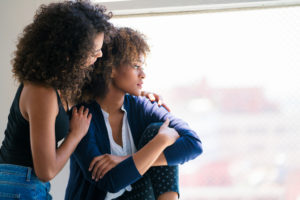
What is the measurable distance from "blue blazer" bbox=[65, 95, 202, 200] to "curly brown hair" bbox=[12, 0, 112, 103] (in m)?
0.31

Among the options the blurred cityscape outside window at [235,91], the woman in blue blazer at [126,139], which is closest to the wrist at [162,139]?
the woman in blue blazer at [126,139]

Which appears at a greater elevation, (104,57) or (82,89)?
(104,57)

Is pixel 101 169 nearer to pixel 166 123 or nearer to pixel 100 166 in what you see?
pixel 100 166

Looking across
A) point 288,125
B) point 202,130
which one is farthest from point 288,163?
point 202,130

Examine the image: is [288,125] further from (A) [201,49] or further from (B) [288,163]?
(A) [201,49]

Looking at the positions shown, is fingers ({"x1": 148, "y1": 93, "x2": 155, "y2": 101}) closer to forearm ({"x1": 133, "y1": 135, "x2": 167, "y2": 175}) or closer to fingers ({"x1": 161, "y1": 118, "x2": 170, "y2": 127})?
fingers ({"x1": 161, "y1": 118, "x2": 170, "y2": 127})

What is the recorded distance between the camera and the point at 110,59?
5.55 feet

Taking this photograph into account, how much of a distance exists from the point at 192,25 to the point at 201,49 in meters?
0.16

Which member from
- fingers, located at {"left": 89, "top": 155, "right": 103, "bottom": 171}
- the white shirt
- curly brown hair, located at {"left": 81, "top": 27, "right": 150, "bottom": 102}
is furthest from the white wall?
fingers, located at {"left": 89, "top": 155, "right": 103, "bottom": 171}

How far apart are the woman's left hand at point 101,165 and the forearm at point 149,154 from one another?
0.33 feet

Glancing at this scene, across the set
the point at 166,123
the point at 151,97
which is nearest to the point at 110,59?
the point at 151,97

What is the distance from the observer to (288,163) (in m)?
2.08

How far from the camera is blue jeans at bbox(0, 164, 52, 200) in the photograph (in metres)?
1.27

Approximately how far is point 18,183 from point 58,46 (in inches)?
21.2
